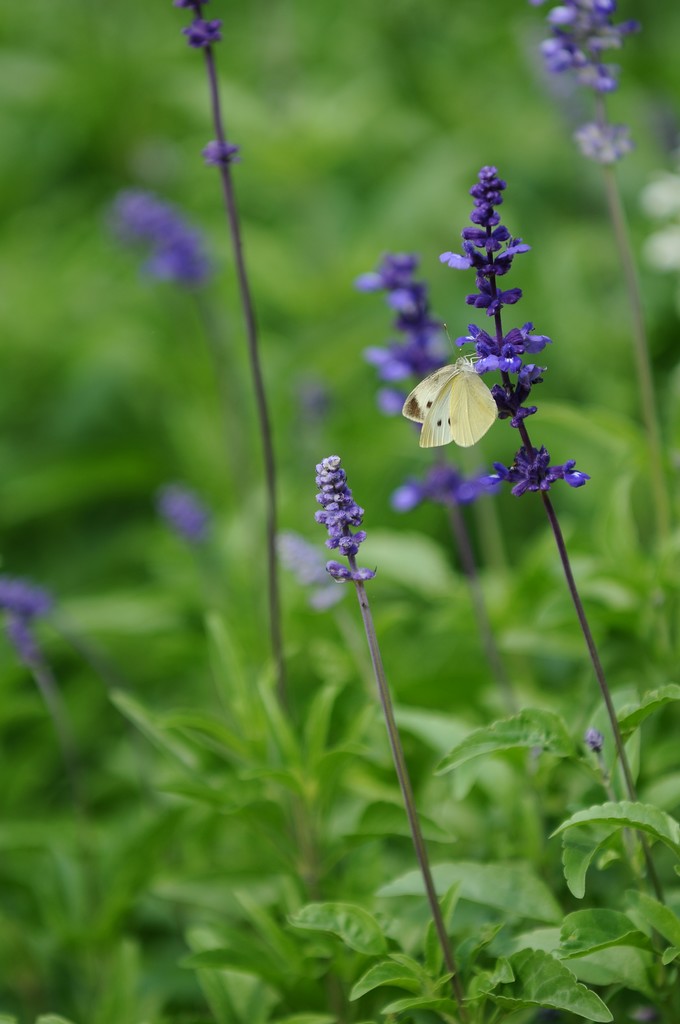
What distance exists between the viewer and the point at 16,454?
20.4ft

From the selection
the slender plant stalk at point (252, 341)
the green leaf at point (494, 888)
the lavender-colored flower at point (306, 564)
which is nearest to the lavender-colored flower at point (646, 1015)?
the green leaf at point (494, 888)

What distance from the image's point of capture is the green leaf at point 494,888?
2.60 metres

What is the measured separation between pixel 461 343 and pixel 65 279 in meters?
5.05

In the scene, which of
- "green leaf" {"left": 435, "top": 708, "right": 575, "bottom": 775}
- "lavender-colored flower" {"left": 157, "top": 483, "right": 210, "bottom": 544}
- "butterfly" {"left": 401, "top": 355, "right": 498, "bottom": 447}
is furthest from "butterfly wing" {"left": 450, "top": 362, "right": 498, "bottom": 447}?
"lavender-colored flower" {"left": 157, "top": 483, "right": 210, "bottom": 544}

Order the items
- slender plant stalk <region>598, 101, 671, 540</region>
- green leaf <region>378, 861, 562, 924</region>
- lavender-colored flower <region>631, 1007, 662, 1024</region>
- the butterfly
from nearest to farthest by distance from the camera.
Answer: the butterfly < green leaf <region>378, 861, 562, 924</region> < lavender-colored flower <region>631, 1007, 662, 1024</region> < slender plant stalk <region>598, 101, 671, 540</region>

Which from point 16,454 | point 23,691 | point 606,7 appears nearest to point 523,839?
point 606,7

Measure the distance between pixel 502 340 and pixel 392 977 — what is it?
134 cm

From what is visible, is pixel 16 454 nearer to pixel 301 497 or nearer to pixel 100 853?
pixel 301 497

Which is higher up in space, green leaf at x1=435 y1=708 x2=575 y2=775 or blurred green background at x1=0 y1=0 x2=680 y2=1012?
blurred green background at x1=0 y1=0 x2=680 y2=1012

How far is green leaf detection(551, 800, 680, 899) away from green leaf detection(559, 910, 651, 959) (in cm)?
10

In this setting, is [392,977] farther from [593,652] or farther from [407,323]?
[407,323]

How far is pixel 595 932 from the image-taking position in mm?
2342

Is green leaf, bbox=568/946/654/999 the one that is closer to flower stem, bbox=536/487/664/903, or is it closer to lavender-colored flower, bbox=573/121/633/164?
flower stem, bbox=536/487/664/903

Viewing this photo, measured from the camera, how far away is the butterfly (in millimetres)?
2162
